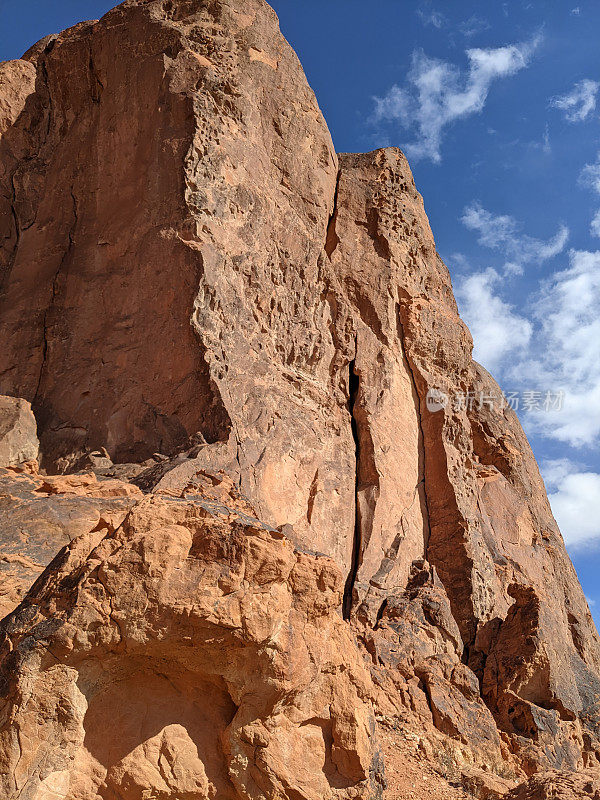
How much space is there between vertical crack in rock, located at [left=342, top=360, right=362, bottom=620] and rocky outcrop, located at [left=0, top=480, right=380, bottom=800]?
5.57m

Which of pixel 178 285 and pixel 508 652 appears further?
pixel 508 652

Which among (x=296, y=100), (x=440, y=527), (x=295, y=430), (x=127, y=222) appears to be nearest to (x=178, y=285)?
(x=127, y=222)

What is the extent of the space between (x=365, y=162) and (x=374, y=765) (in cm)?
1301

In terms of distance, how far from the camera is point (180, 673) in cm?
486

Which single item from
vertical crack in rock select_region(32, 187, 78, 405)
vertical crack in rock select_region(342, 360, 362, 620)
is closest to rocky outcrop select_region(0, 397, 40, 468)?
vertical crack in rock select_region(32, 187, 78, 405)

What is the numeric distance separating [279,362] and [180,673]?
680 cm

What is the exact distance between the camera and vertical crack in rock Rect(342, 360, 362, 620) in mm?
10949

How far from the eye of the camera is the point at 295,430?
35.3ft

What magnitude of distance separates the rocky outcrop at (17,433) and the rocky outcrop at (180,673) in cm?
490

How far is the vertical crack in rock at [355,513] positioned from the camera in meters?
10.9

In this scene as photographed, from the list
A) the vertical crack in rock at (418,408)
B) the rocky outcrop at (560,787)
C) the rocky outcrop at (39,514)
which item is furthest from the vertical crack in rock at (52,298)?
the rocky outcrop at (560,787)

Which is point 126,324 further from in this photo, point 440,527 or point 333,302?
point 440,527

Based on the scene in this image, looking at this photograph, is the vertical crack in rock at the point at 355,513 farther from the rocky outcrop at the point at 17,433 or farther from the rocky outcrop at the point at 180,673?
the rocky outcrop at the point at 180,673

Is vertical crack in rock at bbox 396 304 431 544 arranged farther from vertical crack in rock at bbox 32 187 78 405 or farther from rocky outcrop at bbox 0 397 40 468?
rocky outcrop at bbox 0 397 40 468
